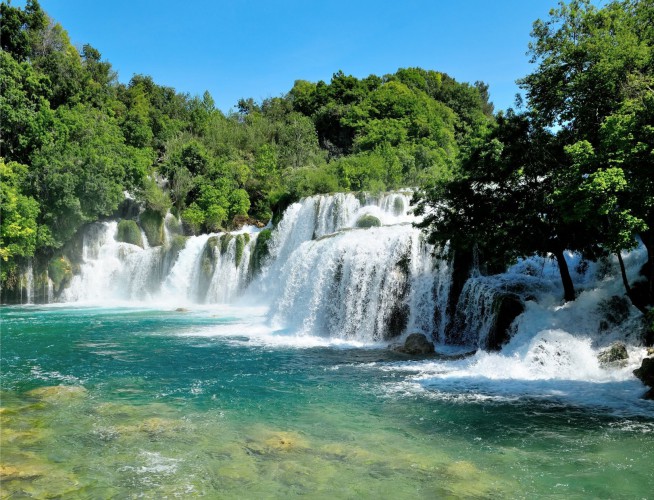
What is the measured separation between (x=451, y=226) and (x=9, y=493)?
1226 cm

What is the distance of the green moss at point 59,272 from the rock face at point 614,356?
29595 mm

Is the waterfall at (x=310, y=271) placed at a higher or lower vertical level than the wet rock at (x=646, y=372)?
higher

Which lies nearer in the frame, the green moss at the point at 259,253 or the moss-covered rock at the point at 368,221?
the moss-covered rock at the point at 368,221

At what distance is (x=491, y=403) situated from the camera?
1036 cm

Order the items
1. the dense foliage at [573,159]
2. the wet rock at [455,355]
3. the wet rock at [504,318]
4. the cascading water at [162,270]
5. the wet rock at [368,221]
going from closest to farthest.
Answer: the dense foliage at [573,159] < the wet rock at [504,318] < the wet rock at [455,355] < the wet rock at [368,221] < the cascading water at [162,270]

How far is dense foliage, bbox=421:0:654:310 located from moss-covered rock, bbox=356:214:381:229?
973cm

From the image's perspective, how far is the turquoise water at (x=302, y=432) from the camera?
6.86m

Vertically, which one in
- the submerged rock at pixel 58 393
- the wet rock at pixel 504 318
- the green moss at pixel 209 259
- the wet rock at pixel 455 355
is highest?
the green moss at pixel 209 259

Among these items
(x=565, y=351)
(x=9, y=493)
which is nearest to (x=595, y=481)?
(x=565, y=351)

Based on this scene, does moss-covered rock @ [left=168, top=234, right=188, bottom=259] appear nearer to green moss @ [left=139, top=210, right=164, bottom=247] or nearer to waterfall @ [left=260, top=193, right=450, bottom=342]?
green moss @ [left=139, top=210, right=164, bottom=247]

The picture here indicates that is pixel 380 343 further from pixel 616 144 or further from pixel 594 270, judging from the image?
pixel 616 144

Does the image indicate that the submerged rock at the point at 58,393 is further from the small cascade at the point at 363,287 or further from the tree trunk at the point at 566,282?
the tree trunk at the point at 566,282

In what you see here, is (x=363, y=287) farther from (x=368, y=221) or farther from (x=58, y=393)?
(x=58, y=393)

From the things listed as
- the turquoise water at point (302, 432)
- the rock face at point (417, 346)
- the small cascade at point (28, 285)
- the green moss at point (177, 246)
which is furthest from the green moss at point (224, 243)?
the rock face at point (417, 346)
